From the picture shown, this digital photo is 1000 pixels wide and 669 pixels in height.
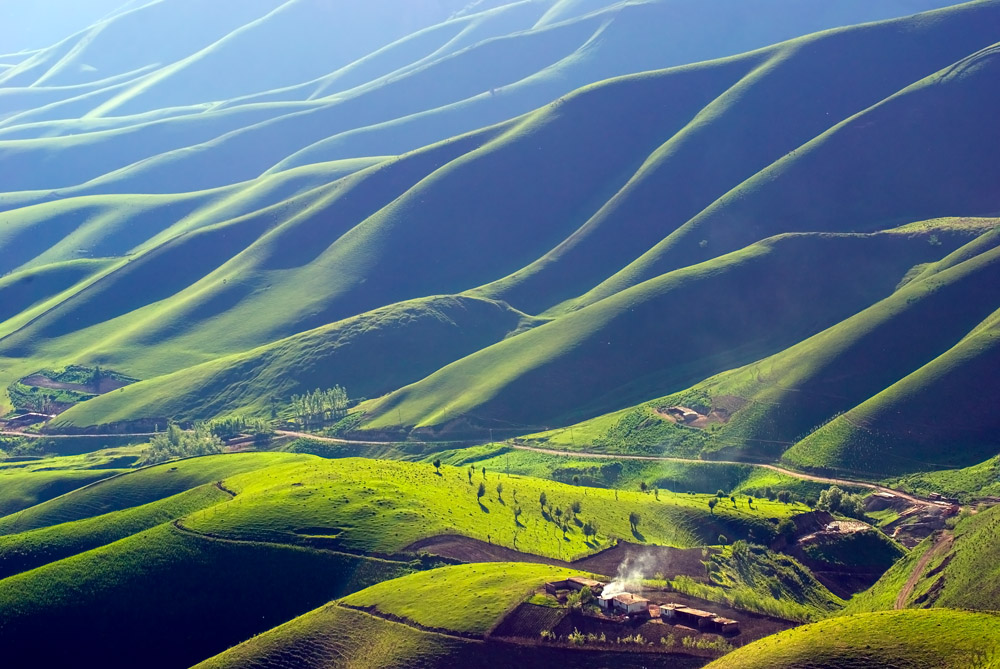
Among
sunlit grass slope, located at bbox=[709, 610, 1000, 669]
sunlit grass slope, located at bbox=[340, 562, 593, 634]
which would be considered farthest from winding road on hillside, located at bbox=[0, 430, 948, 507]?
sunlit grass slope, located at bbox=[340, 562, 593, 634]

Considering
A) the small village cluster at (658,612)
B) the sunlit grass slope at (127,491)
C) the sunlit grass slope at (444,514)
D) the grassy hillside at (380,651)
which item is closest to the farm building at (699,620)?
the small village cluster at (658,612)

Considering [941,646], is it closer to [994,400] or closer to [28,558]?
[994,400]

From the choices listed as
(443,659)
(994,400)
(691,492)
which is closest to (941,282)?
(994,400)

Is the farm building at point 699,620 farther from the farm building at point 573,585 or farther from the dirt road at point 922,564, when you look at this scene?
the dirt road at point 922,564

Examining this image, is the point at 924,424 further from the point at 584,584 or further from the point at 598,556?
the point at 584,584

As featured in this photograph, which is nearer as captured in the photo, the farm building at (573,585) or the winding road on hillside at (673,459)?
the farm building at (573,585)

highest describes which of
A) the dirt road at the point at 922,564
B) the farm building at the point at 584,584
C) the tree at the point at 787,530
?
the farm building at the point at 584,584
